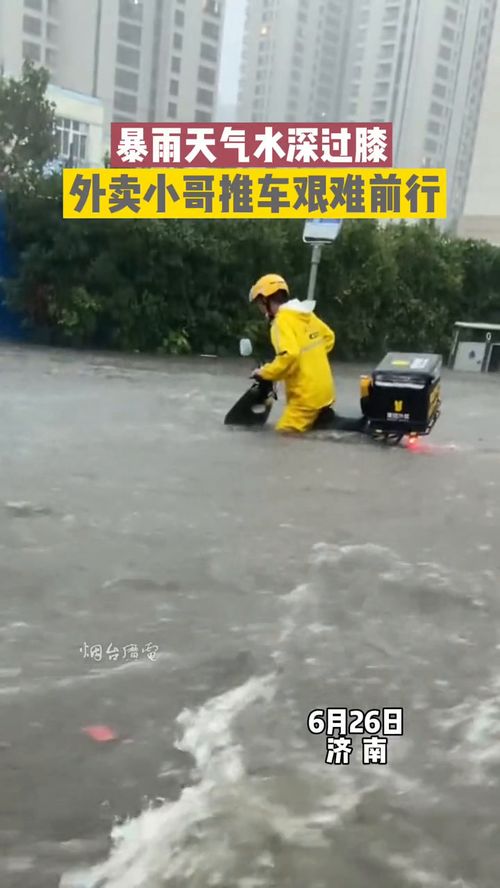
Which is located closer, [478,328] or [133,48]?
[478,328]

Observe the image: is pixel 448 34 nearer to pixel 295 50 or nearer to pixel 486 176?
pixel 486 176

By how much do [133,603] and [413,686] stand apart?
95 centimetres

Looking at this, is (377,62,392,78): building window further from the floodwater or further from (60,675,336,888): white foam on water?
(60,675,336,888): white foam on water

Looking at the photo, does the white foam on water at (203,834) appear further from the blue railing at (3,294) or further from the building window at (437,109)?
the building window at (437,109)

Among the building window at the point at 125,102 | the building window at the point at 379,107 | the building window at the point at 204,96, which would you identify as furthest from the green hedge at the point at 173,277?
the building window at the point at 204,96

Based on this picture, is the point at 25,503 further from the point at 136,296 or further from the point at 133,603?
the point at 136,296

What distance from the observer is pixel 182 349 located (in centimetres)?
1072

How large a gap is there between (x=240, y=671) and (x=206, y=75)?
3826cm

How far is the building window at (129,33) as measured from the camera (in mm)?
31109

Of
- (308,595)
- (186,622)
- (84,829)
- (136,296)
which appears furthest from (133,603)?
(136,296)

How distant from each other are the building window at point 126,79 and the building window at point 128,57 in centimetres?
34

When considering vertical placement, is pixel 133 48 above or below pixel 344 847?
above

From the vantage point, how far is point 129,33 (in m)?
31.7

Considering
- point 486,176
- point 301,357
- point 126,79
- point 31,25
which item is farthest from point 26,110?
point 301,357
